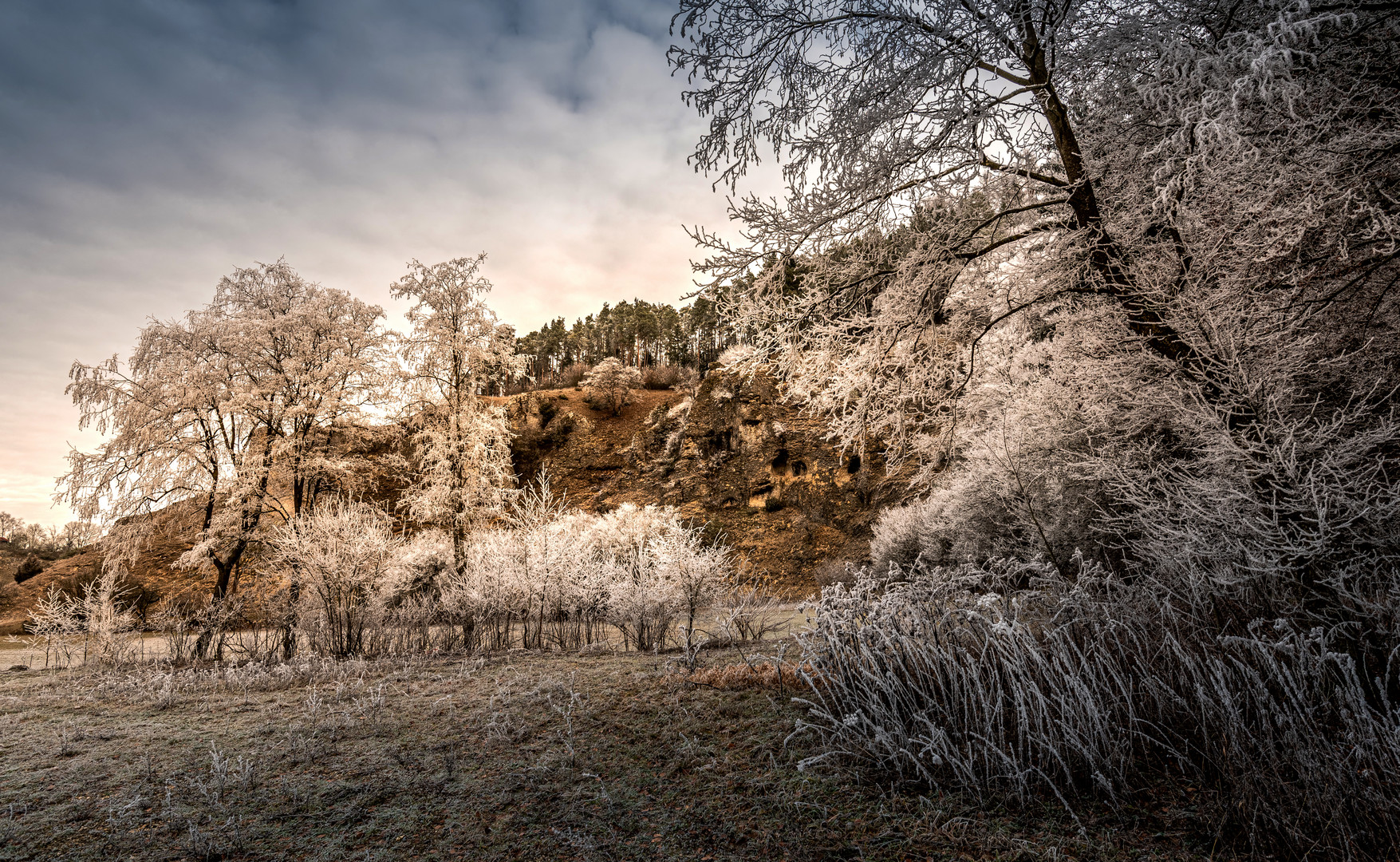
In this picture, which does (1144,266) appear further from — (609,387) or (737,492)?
(609,387)

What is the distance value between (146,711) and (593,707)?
175 inches

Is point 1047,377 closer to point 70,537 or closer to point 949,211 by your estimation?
point 949,211

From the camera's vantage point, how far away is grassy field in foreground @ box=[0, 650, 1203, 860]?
2215 millimetres

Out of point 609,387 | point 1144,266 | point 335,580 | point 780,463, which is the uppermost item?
point 609,387

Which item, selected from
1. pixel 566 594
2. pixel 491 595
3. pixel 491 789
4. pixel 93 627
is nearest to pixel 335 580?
pixel 491 595

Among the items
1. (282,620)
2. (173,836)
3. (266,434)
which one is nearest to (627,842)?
(173,836)

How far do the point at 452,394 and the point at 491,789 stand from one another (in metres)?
14.5

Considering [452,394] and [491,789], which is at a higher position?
[452,394]

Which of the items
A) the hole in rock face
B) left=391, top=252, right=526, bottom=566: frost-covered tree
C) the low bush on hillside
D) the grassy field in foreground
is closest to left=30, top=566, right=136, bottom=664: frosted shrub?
the low bush on hillside

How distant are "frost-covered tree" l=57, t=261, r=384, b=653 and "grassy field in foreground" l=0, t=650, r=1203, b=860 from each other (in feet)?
26.5

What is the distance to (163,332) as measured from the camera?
12.1 metres

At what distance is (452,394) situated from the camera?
1566 cm

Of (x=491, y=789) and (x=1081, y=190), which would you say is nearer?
(x=491, y=789)

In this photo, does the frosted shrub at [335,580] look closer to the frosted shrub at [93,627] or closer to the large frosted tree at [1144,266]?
the frosted shrub at [93,627]
